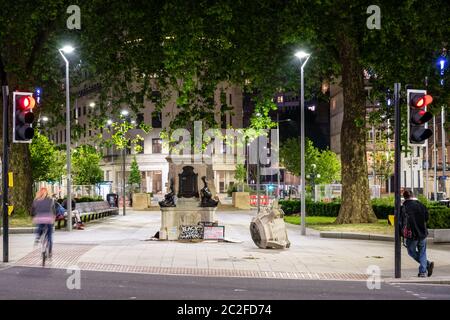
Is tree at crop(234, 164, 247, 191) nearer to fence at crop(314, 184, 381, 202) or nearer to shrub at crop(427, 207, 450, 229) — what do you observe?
fence at crop(314, 184, 381, 202)

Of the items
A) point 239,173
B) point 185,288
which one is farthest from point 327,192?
point 239,173

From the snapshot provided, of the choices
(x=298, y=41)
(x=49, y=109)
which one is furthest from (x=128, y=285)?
(x=49, y=109)

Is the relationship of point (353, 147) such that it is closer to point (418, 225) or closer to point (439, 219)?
point (439, 219)

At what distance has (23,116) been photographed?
17.4 metres

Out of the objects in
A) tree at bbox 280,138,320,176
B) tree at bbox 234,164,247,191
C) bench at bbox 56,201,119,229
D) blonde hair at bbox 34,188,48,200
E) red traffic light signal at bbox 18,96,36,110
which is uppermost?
tree at bbox 280,138,320,176

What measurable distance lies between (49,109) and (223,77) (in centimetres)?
1002

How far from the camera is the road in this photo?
12789mm

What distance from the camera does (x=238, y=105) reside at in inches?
4144

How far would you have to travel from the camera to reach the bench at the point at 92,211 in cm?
3750

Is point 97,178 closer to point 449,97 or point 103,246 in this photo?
point 449,97

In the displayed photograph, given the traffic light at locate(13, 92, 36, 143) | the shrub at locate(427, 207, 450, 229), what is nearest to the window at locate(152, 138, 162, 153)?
the shrub at locate(427, 207, 450, 229)

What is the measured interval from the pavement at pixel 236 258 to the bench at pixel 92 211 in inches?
429

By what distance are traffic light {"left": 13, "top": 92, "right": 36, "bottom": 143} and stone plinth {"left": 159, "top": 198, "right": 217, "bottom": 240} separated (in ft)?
27.3
